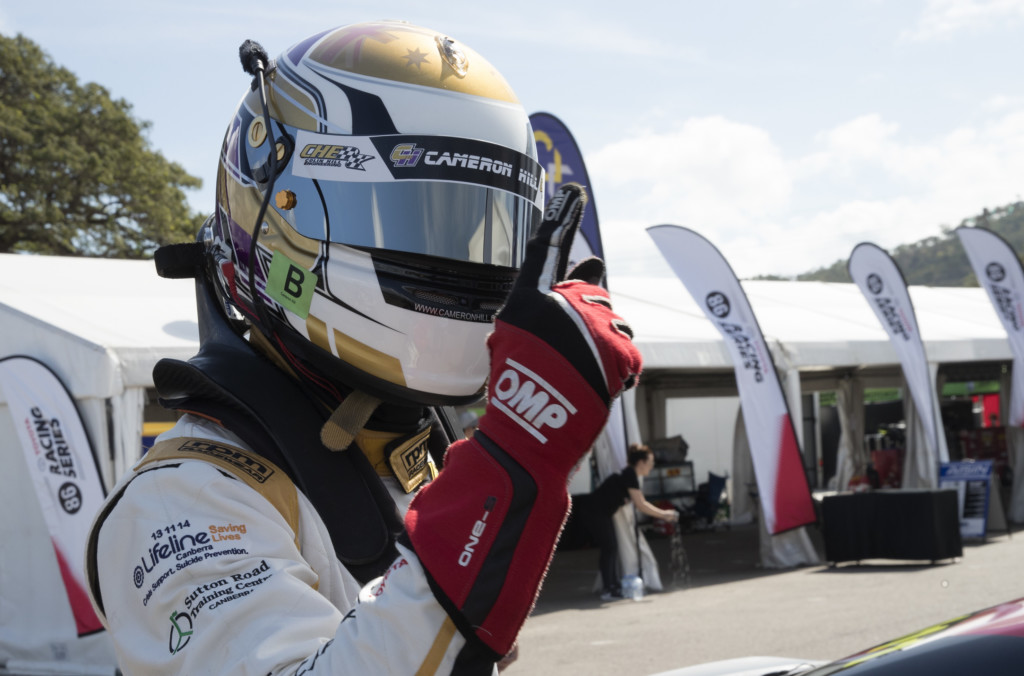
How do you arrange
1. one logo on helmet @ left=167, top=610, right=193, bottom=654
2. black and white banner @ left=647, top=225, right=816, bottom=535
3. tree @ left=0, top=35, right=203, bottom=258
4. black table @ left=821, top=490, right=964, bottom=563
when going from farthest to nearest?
1. tree @ left=0, top=35, right=203, bottom=258
2. black table @ left=821, top=490, right=964, bottom=563
3. black and white banner @ left=647, top=225, right=816, bottom=535
4. one logo on helmet @ left=167, top=610, right=193, bottom=654

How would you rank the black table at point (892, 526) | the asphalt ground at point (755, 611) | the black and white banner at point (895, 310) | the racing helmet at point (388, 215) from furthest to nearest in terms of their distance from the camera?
the black and white banner at point (895, 310) < the black table at point (892, 526) < the asphalt ground at point (755, 611) < the racing helmet at point (388, 215)

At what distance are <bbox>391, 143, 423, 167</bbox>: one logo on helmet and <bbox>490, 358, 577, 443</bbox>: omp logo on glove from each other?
543 mm

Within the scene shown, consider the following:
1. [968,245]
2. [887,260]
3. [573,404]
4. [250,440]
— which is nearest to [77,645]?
[250,440]

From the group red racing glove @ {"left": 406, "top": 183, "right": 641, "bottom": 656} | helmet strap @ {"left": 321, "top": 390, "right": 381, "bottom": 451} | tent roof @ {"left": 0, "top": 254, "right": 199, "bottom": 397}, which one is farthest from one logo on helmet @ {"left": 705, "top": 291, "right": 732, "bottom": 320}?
red racing glove @ {"left": 406, "top": 183, "right": 641, "bottom": 656}

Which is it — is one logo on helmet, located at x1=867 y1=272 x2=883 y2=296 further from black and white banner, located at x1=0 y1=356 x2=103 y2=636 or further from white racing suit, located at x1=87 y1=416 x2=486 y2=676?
white racing suit, located at x1=87 y1=416 x2=486 y2=676

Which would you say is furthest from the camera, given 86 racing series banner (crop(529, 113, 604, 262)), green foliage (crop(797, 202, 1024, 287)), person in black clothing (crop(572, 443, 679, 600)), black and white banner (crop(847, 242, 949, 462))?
green foliage (crop(797, 202, 1024, 287))

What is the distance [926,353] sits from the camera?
12.3 meters

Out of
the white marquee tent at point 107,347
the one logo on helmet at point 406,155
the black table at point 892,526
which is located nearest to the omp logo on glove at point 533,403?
the one logo on helmet at point 406,155

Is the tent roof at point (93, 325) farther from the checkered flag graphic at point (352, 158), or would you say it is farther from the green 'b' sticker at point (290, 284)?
the checkered flag graphic at point (352, 158)

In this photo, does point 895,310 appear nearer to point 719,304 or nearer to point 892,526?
point 892,526

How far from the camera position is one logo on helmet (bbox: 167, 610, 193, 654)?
1.05 m

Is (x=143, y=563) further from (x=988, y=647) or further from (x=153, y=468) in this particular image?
(x=988, y=647)

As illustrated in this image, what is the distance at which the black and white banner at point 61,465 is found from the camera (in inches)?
249

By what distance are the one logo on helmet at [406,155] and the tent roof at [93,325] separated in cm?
549
